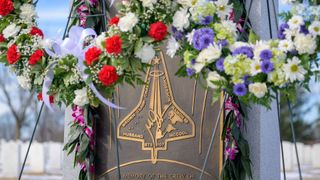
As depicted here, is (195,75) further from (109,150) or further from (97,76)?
(109,150)

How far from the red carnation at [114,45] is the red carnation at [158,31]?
0.18 metres

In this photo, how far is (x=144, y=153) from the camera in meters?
4.33

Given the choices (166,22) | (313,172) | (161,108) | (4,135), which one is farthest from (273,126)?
(4,135)

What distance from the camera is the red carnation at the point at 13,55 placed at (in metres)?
3.57

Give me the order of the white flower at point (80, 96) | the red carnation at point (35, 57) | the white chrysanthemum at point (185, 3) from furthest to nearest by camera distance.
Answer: the red carnation at point (35, 57), the white flower at point (80, 96), the white chrysanthemum at point (185, 3)

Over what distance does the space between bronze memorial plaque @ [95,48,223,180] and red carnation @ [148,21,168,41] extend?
1127mm

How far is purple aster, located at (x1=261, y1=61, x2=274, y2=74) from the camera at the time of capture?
9.69 ft

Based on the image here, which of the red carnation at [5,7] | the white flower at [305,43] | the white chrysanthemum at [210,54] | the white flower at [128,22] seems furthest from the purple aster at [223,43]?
the red carnation at [5,7]

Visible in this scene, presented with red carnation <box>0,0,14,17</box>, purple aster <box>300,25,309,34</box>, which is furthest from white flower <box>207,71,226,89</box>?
red carnation <box>0,0,14,17</box>

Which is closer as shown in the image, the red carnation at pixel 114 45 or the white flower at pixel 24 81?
the red carnation at pixel 114 45

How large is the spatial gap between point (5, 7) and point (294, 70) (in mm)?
1863

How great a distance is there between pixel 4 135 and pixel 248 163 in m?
14.4

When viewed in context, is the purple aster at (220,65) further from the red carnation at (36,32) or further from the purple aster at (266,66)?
the red carnation at (36,32)

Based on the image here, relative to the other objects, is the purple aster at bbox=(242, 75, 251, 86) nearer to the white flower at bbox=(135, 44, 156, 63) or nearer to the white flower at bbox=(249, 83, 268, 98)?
the white flower at bbox=(249, 83, 268, 98)
